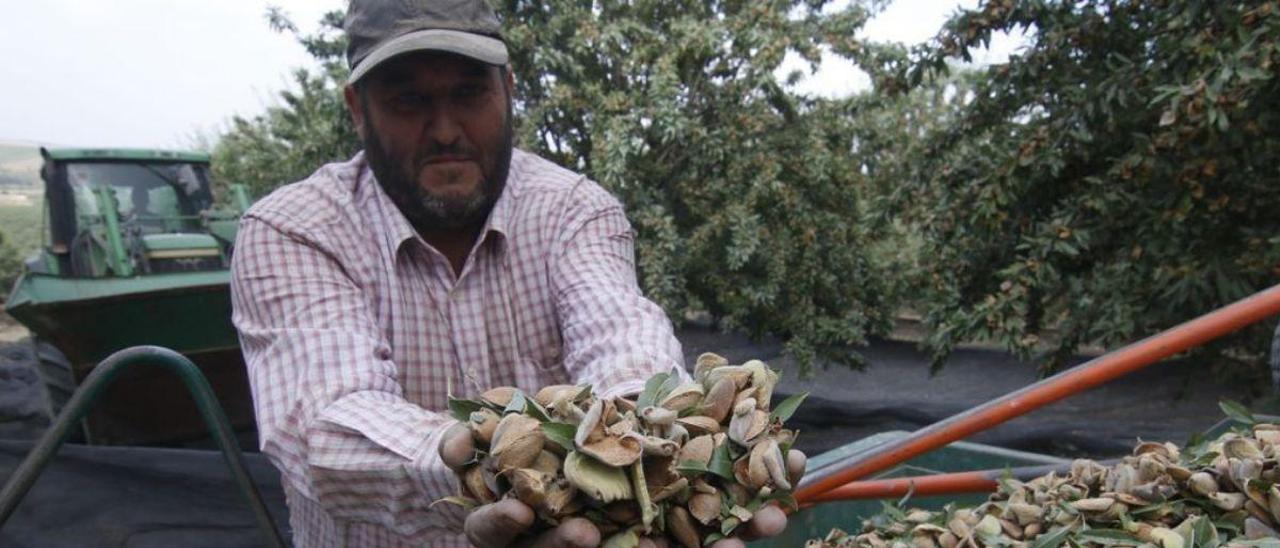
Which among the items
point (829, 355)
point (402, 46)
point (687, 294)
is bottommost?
point (829, 355)

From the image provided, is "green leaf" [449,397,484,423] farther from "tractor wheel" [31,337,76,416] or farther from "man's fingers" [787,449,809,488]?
"tractor wheel" [31,337,76,416]

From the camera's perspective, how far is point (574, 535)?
44.0 inches

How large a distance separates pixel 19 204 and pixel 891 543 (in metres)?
9.35

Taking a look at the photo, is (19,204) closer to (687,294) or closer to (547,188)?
(687,294)

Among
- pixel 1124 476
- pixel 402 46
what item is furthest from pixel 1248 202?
pixel 402 46

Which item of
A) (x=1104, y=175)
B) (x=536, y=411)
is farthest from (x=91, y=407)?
(x=1104, y=175)

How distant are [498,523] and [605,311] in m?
0.72

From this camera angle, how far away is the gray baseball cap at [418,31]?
5.66ft

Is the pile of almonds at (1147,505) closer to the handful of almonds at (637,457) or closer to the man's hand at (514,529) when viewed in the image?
the handful of almonds at (637,457)

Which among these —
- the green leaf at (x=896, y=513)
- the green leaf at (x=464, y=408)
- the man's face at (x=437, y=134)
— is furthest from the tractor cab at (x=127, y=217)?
the green leaf at (x=464, y=408)

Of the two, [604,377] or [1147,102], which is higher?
[1147,102]

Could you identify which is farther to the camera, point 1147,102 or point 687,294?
point 687,294

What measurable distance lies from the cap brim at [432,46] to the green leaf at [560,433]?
0.79m

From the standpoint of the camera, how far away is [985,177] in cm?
414
